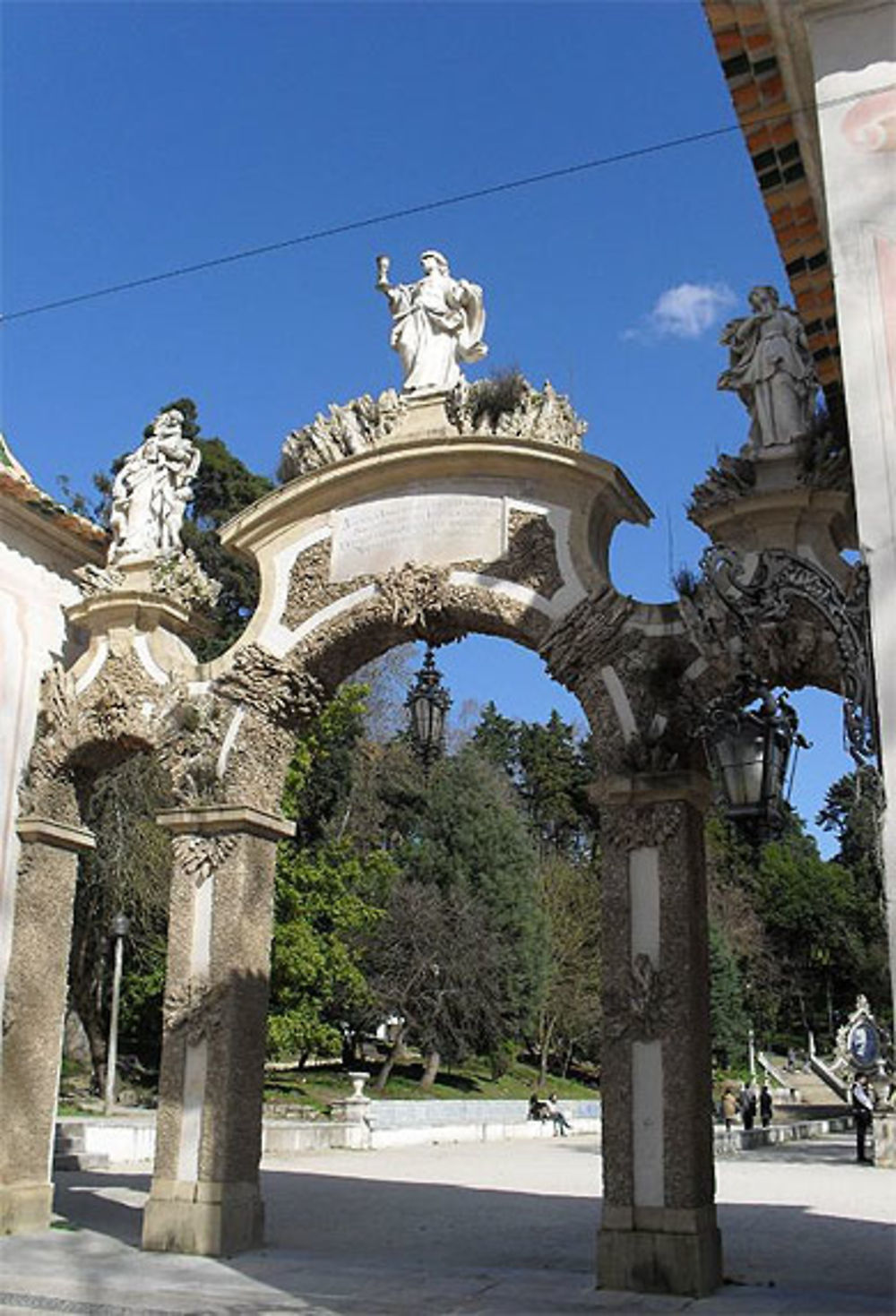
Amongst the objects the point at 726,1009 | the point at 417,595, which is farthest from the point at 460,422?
the point at 726,1009

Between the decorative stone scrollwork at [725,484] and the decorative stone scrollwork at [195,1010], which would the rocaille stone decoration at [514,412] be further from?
the decorative stone scrollwork at [195,1010]

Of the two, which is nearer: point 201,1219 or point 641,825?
point 641,825

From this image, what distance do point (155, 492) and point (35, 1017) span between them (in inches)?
195

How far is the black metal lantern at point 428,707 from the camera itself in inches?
435

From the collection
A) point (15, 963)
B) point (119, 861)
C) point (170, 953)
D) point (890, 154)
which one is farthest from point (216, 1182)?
point (119, 861)

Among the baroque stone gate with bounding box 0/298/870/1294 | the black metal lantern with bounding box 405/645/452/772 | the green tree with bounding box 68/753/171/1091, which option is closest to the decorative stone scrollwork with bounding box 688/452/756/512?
the baroque stone gate with bounding box 0/298/870/1294

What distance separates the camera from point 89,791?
12656 mm

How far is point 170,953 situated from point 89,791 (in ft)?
7.47

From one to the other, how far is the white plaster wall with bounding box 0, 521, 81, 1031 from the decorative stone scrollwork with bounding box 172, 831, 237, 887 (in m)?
1.90

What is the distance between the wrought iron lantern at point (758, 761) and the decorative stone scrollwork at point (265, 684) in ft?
15.3

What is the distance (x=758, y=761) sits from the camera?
757 centimetres

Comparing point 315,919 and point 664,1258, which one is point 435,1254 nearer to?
point 664,1258

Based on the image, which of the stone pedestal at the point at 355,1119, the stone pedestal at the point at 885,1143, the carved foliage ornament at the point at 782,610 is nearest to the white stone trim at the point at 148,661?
the carved foliage ornament at the point at 782,610

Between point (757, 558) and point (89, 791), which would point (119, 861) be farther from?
point (757, 558)
